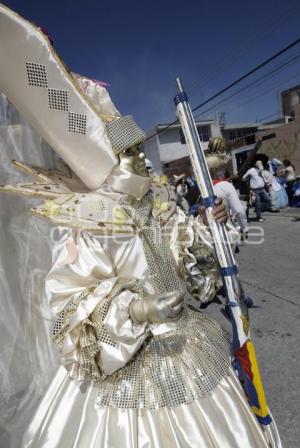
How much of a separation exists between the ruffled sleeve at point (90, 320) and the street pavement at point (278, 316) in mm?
1266

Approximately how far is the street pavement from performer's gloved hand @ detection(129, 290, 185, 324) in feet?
4.19

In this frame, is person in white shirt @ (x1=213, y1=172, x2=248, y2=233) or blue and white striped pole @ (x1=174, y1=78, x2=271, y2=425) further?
person in white shirt @ (x1=213, y1=172, x2=248, y2=233)

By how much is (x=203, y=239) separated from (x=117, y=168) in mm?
565

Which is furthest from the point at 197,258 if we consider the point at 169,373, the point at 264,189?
the point at 264,189

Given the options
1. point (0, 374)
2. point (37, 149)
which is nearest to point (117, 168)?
point (37, 149)

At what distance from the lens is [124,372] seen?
1.16 meters

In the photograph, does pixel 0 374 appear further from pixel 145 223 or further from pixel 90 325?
pixel 145 223

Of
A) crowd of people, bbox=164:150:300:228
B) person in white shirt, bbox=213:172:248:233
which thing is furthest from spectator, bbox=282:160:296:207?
person in white shirt, bbox=213:172:248:233

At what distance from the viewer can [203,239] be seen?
1.61 m

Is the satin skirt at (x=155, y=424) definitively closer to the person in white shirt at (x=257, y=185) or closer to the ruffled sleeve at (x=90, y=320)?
the ruffled sleeve at (x=90, y=320)

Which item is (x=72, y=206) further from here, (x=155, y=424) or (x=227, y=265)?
A: (x=155, y=424)

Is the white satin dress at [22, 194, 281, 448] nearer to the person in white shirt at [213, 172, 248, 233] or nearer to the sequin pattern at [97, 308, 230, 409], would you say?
the sequin pattern at [97, 308, 230, 409]

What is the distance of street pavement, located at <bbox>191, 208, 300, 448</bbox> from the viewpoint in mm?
1971

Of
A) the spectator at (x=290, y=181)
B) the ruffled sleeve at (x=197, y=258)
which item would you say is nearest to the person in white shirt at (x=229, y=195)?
the ruffled sleeve at (x=197, y=258)
